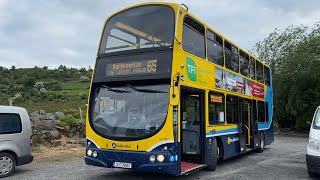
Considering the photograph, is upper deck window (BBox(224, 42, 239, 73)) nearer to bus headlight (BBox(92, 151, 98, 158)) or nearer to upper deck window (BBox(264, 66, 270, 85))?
upper deck window (BBox(264, 66, 270, 85))

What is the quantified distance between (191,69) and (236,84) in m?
3.79

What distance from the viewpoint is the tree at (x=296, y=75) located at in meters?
24.7

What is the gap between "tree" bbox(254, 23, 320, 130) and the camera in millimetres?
24719

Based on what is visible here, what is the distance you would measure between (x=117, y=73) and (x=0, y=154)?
12.1 feet

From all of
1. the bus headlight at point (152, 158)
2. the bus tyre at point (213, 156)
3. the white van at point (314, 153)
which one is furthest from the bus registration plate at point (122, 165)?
the white van at point (314, 153)

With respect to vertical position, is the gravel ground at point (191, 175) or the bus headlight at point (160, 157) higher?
the bus headlight at point (160, 157)

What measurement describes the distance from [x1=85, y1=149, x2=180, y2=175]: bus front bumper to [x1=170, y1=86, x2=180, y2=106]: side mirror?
1063mm

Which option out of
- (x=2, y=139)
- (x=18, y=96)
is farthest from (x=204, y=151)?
(x=18, y=96)

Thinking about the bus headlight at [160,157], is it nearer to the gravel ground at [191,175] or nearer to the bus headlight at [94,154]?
the bus headlight at [94,154]

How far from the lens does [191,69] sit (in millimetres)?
8727

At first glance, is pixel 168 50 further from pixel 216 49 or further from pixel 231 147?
pixel 231 147

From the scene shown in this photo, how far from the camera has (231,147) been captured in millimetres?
11477

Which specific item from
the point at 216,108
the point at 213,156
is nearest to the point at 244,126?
the point at 216,108

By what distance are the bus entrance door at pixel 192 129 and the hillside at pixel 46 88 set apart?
541 inches
